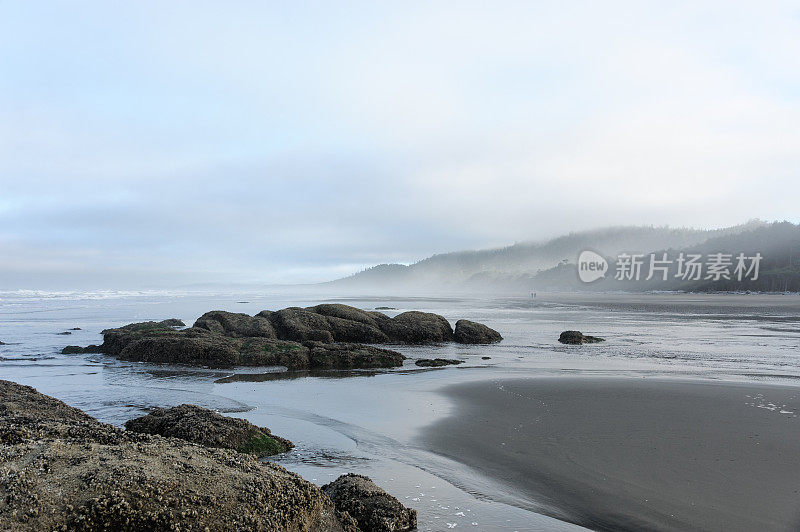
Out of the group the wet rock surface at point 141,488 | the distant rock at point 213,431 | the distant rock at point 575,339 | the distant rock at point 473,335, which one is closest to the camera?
the wet rock surface at point 141,488

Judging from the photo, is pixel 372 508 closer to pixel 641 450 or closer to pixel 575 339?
pixel 641 450

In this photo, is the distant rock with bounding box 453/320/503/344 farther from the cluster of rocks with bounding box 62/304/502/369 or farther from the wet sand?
the wet sand

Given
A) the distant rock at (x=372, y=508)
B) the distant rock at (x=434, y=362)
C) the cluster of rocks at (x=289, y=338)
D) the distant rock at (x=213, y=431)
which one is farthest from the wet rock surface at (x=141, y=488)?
the distant rock at (x=434, y=362)

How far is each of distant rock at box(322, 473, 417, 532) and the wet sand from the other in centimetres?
167

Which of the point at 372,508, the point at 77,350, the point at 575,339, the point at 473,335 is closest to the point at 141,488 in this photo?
the point at 372,508

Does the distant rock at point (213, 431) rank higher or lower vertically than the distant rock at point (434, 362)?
higher

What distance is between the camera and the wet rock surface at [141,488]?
11.5ft

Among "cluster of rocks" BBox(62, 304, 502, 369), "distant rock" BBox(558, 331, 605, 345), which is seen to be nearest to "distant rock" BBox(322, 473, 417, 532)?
"cluster of rocks" BBox(62, 304, 502, 369)

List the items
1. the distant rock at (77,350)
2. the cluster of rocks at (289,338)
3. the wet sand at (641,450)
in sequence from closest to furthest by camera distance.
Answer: the wet sand at (641,450), the cluster of rocks at (289,338), the distant rock at (77,350)

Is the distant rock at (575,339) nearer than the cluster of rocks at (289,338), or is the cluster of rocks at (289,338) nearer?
the cluster of rocks at (289,338)

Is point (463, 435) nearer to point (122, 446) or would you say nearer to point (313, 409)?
point (313, 409)

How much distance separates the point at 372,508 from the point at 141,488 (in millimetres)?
2176

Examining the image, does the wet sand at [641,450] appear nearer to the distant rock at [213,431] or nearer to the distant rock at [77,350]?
the distant rock at [213,431]

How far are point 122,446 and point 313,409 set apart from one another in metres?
6.18
